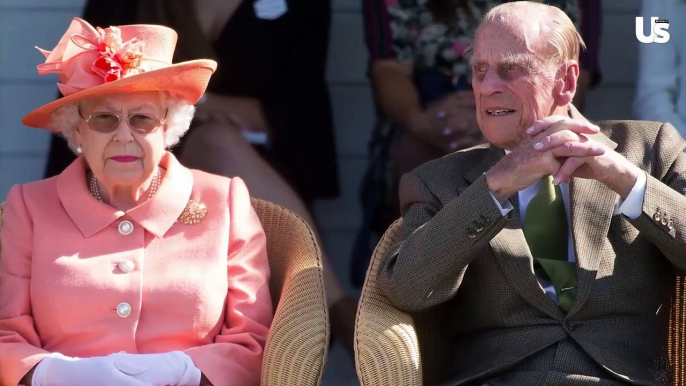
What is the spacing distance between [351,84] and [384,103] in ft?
0.76

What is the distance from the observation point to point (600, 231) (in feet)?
12.7

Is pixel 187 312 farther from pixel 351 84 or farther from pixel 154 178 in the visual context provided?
pixel 351 84

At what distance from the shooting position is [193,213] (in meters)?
4.12

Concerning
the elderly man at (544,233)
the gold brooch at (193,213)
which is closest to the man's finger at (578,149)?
the elderly man at (544,233)

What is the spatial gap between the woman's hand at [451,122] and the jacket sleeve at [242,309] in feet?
3.92

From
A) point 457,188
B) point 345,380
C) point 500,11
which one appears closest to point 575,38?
point 500,11

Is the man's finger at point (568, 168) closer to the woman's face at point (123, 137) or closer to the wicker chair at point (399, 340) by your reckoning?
the wicker chair at point (399, 340)

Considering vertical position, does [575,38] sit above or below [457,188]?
above

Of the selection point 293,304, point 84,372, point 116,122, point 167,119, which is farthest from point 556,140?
point 84,372

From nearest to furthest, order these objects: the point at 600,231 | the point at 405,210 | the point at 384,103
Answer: the point at 600,231, the point at 405,210, the point at 384,103

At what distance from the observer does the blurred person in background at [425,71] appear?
5148 millimetres

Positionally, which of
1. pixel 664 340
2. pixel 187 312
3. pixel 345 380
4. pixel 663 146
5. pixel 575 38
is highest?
pixel 575 38

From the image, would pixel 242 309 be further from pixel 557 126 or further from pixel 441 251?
pixel 557 126

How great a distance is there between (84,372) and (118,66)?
0.93 m
